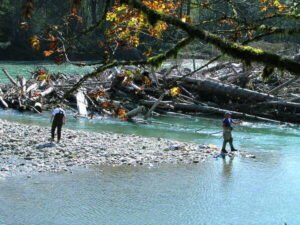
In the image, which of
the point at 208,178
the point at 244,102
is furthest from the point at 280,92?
the point at 208,178

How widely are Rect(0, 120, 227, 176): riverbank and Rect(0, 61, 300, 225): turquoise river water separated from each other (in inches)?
30.7

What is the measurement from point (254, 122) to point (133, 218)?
1665 cm

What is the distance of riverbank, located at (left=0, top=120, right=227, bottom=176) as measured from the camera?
1673 cm

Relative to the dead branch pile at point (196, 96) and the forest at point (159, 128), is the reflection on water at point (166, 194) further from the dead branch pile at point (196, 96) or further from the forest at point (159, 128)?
the dead branch pile at point (196, 96)

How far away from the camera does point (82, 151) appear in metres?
18.7

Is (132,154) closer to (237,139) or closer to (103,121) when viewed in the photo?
(237,139)

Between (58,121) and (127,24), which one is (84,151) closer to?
(58,121)

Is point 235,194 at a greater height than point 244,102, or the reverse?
point 244,102

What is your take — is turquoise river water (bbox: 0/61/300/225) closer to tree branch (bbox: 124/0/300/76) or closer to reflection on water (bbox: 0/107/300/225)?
reflection on water (bbox: 0/107/300/225)

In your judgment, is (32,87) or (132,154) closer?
(132,154)

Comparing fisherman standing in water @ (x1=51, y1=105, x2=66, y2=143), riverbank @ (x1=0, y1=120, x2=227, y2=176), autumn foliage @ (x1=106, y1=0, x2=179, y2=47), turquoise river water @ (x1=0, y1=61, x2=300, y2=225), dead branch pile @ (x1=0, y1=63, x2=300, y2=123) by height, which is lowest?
turquoise river water @ (x1=0, y1=61, x2=300, y2=225)

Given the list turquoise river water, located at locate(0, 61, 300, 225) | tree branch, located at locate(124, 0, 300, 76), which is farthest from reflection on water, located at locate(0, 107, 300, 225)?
tree branch, located at locate(124, 0, 300, 76)

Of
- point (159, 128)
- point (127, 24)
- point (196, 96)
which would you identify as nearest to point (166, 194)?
point (127, 24)

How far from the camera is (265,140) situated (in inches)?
908
